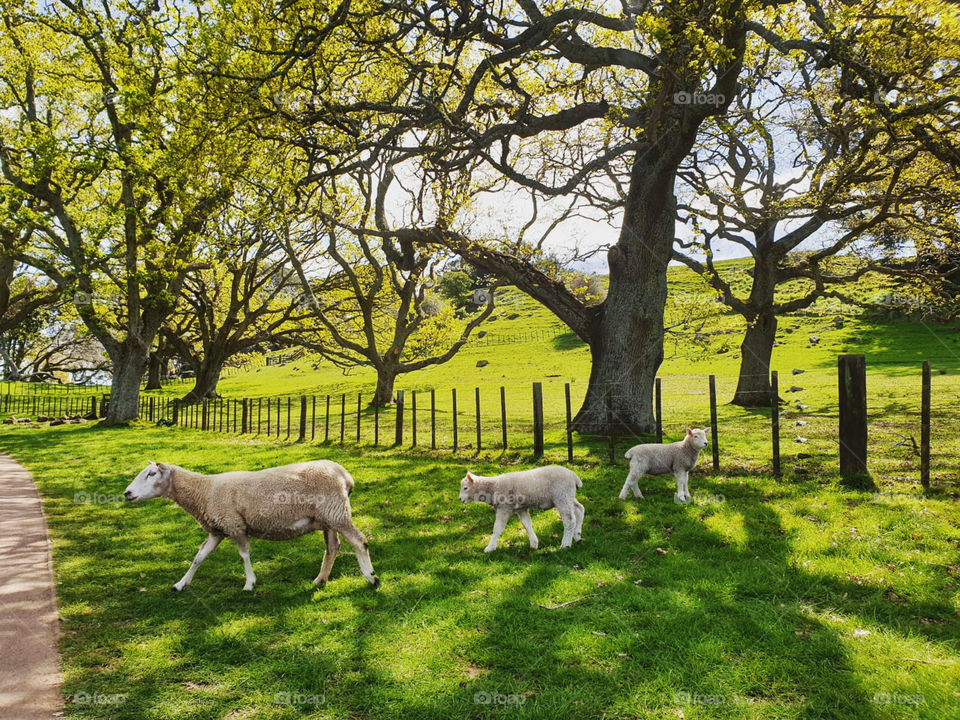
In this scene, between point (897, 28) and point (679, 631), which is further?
point (897, 28)

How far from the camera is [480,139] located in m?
13.4

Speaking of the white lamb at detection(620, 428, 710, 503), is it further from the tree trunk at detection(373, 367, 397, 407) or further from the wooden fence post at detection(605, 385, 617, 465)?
the tree trunk at detection(373, 367, 397, 407)

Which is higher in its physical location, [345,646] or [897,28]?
[897,28]

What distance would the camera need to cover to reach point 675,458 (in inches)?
385

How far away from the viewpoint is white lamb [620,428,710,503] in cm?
975

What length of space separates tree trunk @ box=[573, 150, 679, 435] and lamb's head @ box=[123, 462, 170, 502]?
11594 mm

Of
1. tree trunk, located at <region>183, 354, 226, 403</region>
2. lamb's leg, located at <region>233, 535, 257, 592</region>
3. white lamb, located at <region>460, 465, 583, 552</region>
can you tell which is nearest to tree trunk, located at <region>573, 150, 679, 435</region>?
white lamb, located at <region>460, 465, 583, 552</region>

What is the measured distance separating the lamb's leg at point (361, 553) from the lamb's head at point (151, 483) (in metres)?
2.41

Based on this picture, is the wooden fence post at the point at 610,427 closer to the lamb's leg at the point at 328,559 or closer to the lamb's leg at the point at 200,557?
the lamb's leg at the point at 328,559

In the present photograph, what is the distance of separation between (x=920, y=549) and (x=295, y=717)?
7.95 m

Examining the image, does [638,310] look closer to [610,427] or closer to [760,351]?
[610,427]

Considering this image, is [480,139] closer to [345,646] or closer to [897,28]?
[897,28]

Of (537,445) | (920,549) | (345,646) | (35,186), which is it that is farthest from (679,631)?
(35,186)

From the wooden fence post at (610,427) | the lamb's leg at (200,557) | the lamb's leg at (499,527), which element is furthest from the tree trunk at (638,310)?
the lamb's leg at (200,557)
